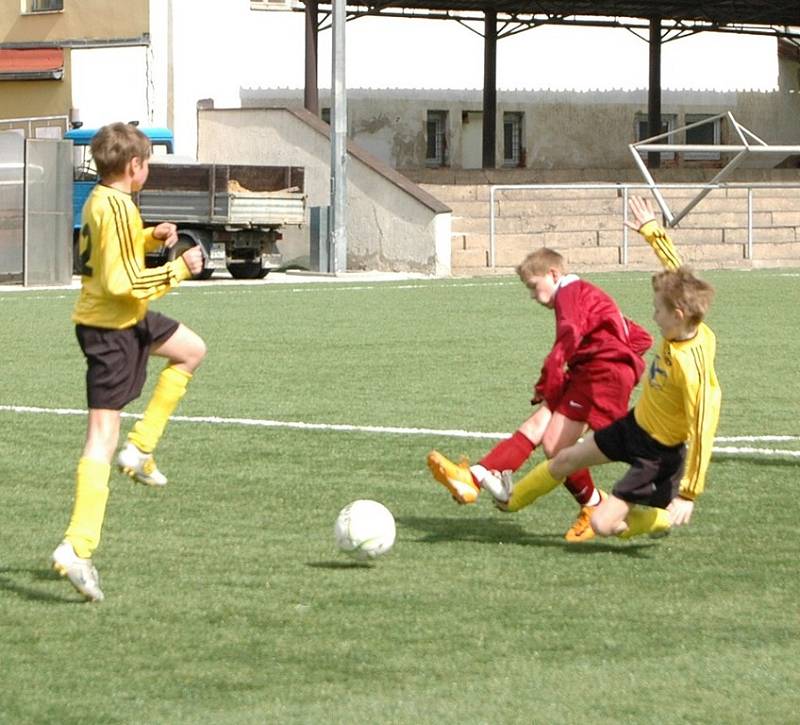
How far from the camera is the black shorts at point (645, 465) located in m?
7.13

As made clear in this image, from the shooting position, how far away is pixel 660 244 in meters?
7.77

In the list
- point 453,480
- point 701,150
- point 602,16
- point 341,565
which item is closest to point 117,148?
point 341,565

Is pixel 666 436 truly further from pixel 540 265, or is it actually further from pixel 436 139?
pixel 436 139

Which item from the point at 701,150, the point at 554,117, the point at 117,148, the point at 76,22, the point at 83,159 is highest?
the point at 76,22

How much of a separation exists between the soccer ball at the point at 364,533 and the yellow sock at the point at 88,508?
0.94 m

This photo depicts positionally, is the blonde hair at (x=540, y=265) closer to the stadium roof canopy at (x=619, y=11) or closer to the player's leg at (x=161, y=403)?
the player's leg at (x=161, y=403)

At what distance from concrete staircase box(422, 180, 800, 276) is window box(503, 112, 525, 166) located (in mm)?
7875

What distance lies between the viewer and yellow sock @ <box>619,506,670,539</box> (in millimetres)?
7195

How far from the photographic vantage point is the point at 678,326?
6.89 metres

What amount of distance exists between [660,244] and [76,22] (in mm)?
30480

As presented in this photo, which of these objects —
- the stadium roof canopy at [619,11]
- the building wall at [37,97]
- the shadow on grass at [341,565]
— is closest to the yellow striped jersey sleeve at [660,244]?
the shadow on grass at [341,565]

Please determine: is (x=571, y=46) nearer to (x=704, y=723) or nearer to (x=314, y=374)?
(x=314, y=374)

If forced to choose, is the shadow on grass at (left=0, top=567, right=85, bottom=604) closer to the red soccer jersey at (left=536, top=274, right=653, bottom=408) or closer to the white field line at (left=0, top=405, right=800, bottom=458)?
the red soccer jersey at (left=536, top=274, right=653, bottom=408)

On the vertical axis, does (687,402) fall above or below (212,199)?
below
